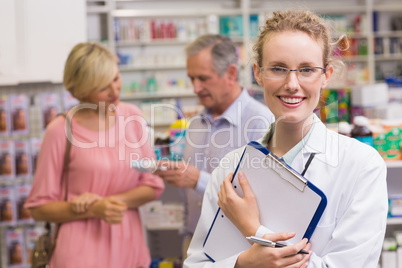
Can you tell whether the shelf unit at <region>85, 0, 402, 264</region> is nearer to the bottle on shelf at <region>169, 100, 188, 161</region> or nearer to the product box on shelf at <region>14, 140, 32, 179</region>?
the product box on shelf at <region>14, 140, 32, 179</region>

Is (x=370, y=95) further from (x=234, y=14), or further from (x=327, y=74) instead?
(x=234, y=14)

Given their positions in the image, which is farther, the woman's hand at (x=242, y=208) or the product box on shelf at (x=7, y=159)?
the product box on shelf at (x=7, y=159)

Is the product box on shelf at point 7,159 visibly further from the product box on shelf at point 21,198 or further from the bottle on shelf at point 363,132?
the bottle on shelf at point 363,132

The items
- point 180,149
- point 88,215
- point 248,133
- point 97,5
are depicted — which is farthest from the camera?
point 97,5

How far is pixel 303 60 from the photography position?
125 cm

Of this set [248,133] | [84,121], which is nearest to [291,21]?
[248,133]

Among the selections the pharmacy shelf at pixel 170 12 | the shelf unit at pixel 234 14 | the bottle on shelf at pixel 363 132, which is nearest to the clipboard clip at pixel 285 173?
the bottle on shelf at pixel 363 132

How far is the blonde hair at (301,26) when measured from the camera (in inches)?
50.7

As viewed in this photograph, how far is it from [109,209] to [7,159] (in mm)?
1923

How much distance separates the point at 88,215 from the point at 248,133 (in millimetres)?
821

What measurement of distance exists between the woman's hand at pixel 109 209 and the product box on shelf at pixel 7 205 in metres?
1.85

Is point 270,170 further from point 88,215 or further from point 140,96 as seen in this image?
point 140,96

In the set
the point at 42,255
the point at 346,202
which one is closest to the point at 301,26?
the point at 346,202

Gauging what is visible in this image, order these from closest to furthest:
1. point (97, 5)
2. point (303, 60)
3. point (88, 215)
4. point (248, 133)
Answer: point (303, 60) → point (248, 133) → point (88, 215) → point (97, 5)
